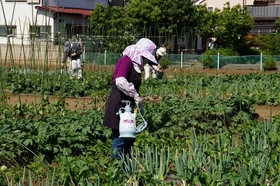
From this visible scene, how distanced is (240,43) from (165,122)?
2363 centimetres

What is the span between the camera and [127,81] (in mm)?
5328

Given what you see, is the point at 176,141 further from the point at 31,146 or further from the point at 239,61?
the point at 239,61

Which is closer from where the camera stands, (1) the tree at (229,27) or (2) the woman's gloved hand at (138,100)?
(2) the woman's gloved hand at (138,100)

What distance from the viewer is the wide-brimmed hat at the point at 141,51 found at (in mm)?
5328

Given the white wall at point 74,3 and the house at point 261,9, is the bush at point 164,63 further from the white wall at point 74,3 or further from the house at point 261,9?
the house at point 261,9

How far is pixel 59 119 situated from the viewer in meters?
7.31

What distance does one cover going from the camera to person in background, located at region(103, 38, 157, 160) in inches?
209

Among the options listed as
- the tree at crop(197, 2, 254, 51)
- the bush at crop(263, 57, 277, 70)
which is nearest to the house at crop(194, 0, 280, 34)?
the tree at crop(197, 2, 254, 51)

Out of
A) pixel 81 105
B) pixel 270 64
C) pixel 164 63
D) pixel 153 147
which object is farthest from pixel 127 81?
pixel 270 64

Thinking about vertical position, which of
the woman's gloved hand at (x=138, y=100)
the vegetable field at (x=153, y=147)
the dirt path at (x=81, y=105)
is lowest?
the dirt path at (x=81, y=105)

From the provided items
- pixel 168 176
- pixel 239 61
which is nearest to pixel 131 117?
pixel 168 176

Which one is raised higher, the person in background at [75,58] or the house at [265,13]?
the house at [265,13]

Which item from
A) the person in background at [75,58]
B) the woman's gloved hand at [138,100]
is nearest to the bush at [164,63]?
the person in background at [75,58]

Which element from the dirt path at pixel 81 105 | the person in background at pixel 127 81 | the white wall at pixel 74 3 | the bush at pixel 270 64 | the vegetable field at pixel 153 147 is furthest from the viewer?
the white wall at pixel 74 3
